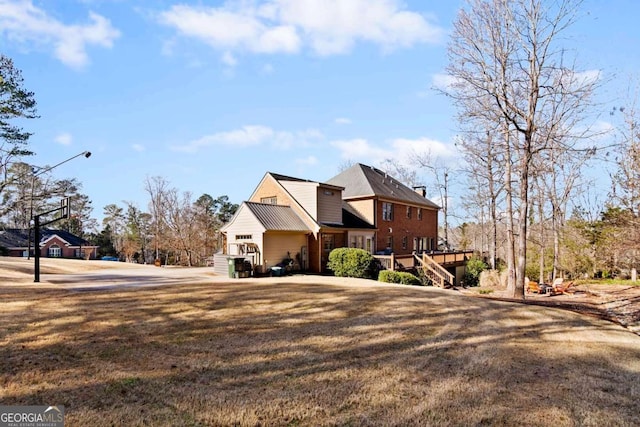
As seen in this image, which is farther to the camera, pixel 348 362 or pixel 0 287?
pixel 0 287

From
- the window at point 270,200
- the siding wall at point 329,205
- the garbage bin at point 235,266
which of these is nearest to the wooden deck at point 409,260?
the siding wall at point 329,205

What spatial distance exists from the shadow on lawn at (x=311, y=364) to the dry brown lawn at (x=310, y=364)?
0.03m

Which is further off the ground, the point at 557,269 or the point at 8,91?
the point at 8,91

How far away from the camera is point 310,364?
21.4 feet

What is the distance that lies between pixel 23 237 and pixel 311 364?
62.6 meters

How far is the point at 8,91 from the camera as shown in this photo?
26.8 metres

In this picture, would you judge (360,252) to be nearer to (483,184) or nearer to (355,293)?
(355,293)

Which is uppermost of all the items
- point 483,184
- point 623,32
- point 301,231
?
point 623,32

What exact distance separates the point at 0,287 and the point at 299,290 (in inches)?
438

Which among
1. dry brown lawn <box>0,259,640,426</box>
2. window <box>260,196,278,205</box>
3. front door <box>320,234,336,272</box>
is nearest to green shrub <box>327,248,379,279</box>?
front door <box>320,234,336,272</box>

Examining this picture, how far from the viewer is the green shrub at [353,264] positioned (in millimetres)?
22188

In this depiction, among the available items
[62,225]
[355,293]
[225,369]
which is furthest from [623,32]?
[62,225]

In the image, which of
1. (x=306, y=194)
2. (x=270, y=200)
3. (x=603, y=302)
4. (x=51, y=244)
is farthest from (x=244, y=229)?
(x=51, y=244)

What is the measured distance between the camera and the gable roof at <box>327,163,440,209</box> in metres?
28.7
